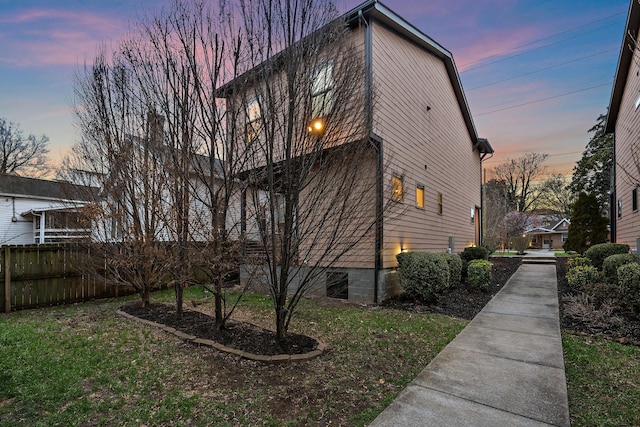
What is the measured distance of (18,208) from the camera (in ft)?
50.2

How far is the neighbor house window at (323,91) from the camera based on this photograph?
426 cm

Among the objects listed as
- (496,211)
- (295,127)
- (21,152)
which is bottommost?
(295,127)

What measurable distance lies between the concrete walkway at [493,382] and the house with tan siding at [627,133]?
641 cm

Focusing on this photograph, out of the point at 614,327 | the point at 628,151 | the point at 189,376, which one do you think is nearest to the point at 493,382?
the point at 189,376

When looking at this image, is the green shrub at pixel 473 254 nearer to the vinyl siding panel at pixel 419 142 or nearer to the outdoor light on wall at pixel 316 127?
the vinyl siding panel at pixel 419 142

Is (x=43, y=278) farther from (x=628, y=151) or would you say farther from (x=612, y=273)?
(x=628, y=151)

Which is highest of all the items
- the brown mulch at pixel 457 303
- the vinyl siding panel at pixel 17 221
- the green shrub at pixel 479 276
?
the vinyl siding panel at pixel 17 221

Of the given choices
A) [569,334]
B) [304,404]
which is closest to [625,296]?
[569,334]

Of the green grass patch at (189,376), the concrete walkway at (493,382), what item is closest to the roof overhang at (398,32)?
the green grass patch at (189,376)

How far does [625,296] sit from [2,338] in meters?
10.0

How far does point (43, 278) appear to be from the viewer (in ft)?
23.5

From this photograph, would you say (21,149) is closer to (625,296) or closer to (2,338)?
(2,338)

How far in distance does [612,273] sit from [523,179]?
33865mm

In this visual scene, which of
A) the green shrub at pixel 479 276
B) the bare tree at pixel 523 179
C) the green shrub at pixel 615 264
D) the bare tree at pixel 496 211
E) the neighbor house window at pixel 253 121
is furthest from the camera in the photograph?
the bare tree at pixel 523 179
